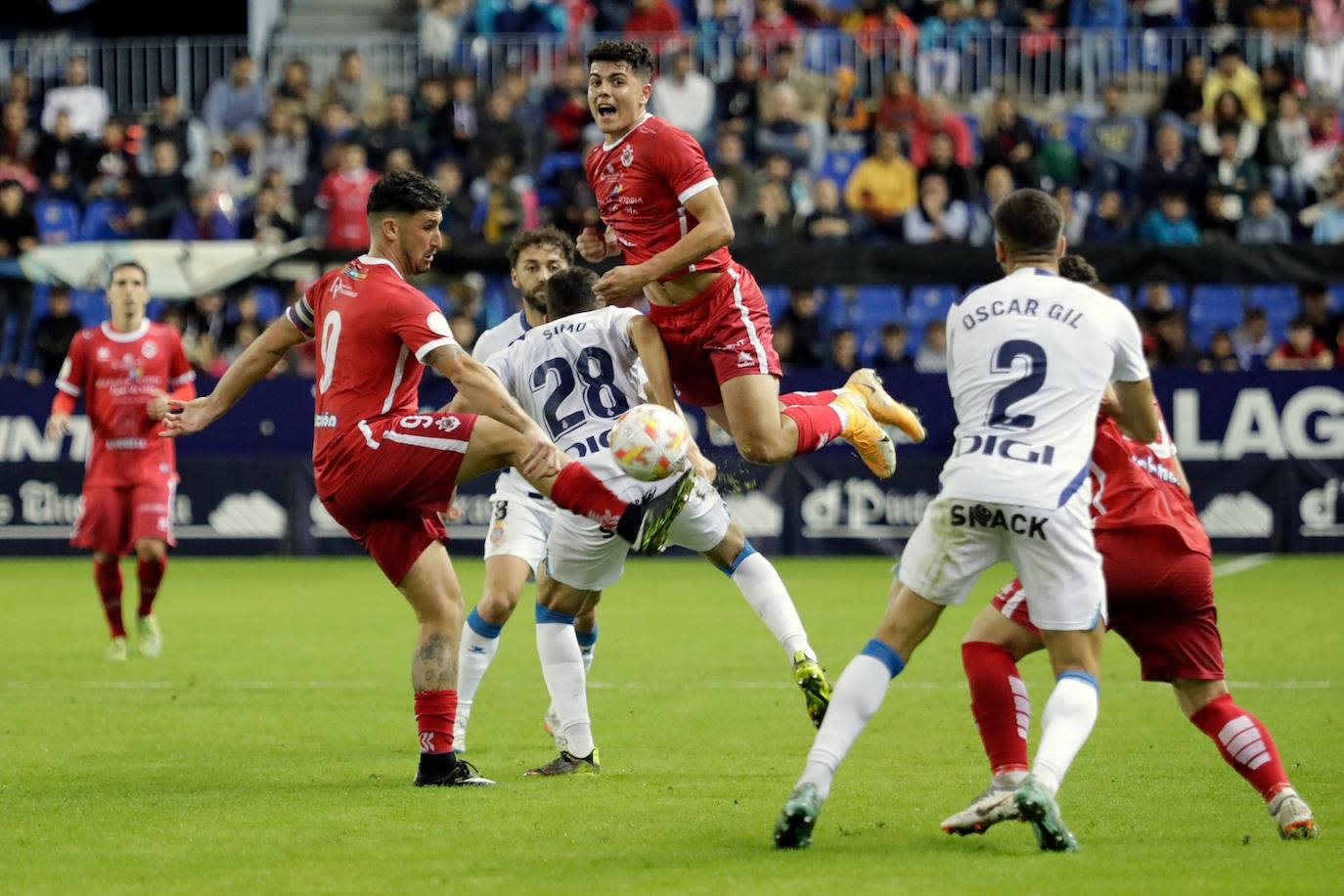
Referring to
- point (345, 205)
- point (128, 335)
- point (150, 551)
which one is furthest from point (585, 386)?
point (345, 205)

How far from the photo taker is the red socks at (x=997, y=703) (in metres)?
6.54

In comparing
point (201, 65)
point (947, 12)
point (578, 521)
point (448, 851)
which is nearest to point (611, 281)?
point (578, 521)

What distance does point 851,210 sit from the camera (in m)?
21.5

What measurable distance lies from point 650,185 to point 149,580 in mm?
5983

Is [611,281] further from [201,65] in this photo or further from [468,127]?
[201,65]

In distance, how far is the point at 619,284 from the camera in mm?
8172

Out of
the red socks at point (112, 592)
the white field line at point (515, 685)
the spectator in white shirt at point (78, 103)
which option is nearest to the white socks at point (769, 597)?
the white field line at point (515, 685)

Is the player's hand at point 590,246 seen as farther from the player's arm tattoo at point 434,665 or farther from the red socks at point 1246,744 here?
the red socks at point 1246,744

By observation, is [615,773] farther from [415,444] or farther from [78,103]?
[78,103]

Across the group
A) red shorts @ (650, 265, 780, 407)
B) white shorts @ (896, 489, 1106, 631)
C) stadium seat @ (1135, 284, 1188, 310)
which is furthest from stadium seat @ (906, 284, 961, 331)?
white shorts @ (896, 489, 1106, 631)

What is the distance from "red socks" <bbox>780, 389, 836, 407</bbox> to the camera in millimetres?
9031

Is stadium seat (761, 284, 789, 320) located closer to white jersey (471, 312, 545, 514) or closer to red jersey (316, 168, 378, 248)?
red jersey (316, 168, 378, 248)

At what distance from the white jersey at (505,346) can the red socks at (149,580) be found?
4.41m

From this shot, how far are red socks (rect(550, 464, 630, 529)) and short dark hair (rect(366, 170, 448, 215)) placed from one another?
4.47 ft
